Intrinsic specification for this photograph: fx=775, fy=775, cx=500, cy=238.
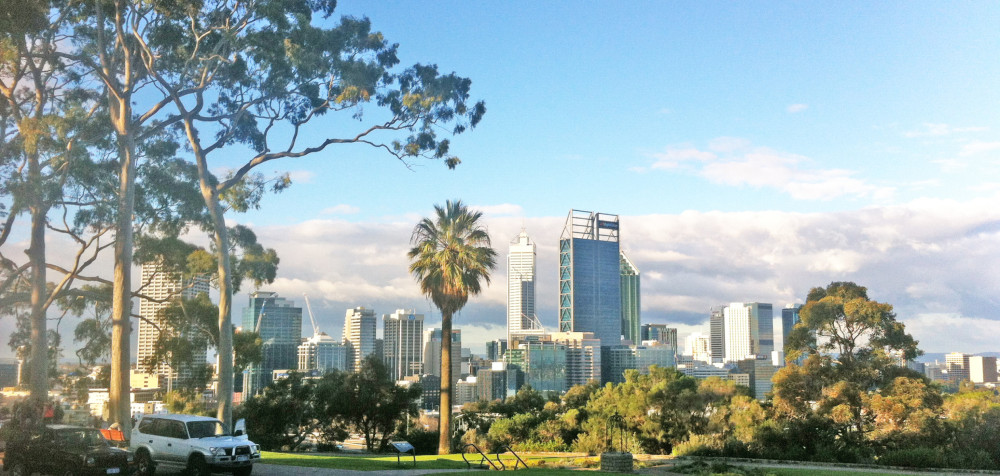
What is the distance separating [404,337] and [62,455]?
154751 mm

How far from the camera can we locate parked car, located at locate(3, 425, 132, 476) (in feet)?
52.2

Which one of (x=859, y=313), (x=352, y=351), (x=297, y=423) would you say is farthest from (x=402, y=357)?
(x=859, y=313)

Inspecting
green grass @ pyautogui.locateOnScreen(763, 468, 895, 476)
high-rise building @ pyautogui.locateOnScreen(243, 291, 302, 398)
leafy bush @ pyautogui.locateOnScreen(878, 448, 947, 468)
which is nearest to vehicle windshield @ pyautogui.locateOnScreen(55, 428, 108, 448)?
green grass @ pyautogui.locateOnScreen(763, 468, 895, 476)

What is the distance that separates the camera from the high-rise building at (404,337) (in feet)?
535

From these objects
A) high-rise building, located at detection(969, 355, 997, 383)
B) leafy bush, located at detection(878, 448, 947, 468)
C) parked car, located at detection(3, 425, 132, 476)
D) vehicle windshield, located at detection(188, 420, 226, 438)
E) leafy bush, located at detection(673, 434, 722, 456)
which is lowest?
high-rise building, located at detection(969, 355, 997, 383)

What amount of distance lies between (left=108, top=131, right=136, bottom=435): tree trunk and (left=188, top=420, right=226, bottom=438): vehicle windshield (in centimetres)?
900

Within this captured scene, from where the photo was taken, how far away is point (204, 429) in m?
17.7

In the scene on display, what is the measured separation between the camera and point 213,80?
30.0 m

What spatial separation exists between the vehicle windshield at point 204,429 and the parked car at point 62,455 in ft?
5.04

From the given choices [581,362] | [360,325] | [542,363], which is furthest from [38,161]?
[581,362]

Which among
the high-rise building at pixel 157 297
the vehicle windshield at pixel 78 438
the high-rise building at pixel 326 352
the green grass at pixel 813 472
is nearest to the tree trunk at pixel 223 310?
the high-rise building at pixel 157 297

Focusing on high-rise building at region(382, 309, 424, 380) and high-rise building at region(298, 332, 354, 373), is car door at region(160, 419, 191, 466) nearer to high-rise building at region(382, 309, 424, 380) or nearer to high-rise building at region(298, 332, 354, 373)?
high-rise building at region(298, 332, 354, 373)

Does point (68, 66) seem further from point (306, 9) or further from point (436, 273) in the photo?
point (436, 273)

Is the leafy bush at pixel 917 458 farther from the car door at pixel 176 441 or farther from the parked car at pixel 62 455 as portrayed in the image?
the parked car at pixel 62 455
